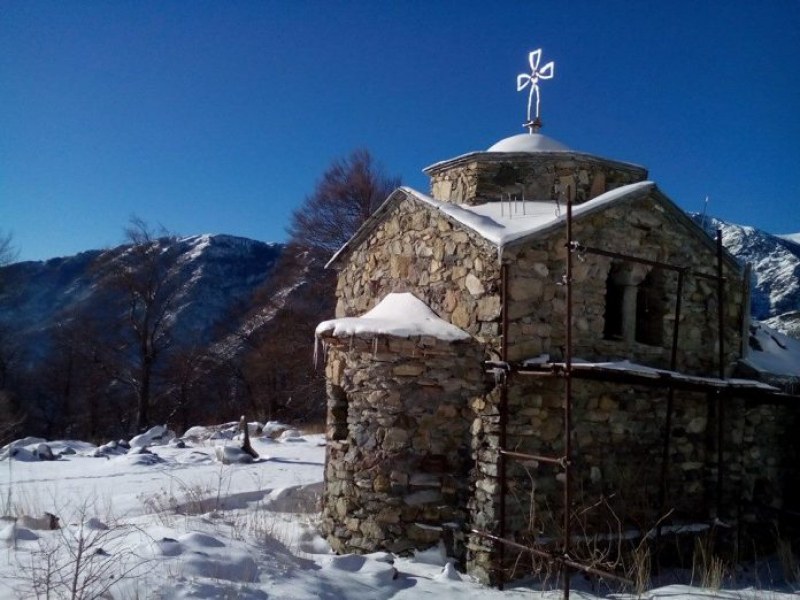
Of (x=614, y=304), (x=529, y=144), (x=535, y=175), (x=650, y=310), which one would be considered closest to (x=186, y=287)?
(x=529, y=144)

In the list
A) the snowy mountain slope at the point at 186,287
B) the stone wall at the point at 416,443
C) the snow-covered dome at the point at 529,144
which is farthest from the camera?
the snowy mountain slope at the point at 186,287

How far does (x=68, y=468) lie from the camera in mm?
11656

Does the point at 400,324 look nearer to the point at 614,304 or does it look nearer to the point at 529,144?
the point at 614,304

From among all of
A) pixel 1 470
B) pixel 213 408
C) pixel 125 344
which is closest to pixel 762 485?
pixel 1 470

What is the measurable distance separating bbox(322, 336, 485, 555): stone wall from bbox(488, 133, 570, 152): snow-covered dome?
4.18m

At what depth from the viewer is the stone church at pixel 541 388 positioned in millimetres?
6289

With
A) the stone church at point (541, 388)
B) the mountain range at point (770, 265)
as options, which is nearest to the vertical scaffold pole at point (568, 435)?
the stone church at point (541, 388)

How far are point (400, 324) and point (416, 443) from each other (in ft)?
4.46

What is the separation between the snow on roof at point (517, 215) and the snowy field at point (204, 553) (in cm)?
352

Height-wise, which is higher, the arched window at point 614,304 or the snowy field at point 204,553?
the arched window at point 614,304

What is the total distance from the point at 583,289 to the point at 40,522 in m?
6.30

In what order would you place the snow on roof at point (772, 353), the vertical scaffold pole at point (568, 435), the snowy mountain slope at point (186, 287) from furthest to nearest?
the snowy mountain slope at point (186, 287), the snow on roof at point (772, 353), the vertical scaffold pole at point (568, 435)

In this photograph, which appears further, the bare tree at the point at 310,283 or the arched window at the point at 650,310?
the bare tree at the point at 310,283

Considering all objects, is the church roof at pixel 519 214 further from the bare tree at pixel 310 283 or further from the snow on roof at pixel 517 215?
the bare tree at pixel 310 283
